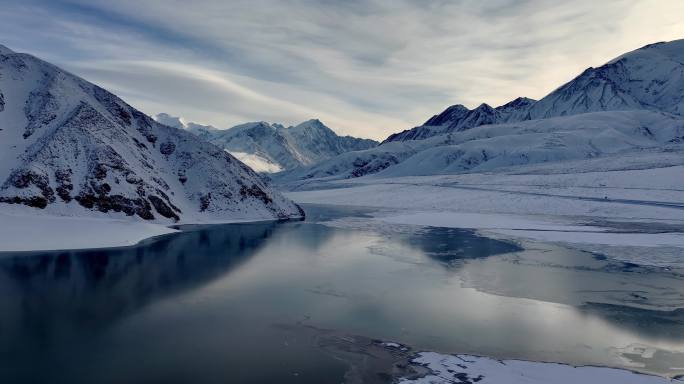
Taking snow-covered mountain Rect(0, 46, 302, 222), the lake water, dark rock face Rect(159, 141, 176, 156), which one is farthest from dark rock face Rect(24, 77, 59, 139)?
the lake water

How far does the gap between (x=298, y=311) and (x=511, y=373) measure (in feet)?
41.5

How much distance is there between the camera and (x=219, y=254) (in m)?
48.9

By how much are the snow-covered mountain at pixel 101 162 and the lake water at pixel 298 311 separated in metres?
21.3

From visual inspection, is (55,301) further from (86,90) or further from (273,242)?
(86,90)

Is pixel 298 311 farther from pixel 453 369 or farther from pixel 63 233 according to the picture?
pixel 63 233

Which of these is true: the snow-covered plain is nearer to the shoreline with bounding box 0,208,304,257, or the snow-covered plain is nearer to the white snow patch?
the shoreline with bounding box 0,208,304,257

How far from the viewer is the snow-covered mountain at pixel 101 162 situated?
2559 inches

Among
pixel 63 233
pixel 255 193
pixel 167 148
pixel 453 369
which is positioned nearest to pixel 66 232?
pixel 63 233

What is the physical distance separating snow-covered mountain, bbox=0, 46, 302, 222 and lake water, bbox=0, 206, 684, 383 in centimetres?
2134

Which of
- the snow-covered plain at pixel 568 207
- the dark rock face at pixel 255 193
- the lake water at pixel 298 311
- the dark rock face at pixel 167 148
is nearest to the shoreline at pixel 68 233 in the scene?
the lake water at pixel 298 311

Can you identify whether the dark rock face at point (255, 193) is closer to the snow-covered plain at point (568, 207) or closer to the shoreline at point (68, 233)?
the snow-covered plain at point (568, 207)

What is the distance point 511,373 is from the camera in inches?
761

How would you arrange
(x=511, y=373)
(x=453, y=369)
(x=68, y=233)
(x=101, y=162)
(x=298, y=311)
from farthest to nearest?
(x=101, y=162) → (x=68, y=233) → (x=298, y=311) → (x=453, y=369) → (x=511, y=373)

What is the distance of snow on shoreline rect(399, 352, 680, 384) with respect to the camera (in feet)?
61.3
